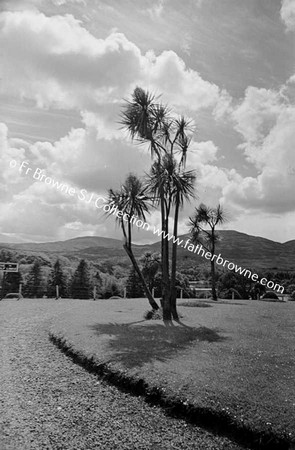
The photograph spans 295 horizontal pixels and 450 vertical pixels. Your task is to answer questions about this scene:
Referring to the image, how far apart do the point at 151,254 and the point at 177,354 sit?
106 ft

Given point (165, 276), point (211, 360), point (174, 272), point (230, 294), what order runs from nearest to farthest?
point (211, 360) < point (165, 276) < point (174, 272) < point (230, 294)

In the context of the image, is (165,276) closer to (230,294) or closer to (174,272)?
(174,272)

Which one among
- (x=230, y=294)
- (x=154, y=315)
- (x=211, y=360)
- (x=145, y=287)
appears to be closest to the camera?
(x=211, y=360)

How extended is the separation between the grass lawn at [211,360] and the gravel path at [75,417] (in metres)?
0.61

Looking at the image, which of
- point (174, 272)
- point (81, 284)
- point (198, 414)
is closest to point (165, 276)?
point (174, 272)

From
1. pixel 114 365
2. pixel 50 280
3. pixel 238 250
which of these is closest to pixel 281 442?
pixel 114 365

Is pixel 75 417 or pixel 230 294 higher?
pixel 230 294

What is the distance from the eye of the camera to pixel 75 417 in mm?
5965

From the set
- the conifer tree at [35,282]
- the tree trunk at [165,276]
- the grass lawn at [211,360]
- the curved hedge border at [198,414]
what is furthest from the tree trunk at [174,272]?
the conifer tree at [35,282]

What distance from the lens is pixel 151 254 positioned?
4169cm

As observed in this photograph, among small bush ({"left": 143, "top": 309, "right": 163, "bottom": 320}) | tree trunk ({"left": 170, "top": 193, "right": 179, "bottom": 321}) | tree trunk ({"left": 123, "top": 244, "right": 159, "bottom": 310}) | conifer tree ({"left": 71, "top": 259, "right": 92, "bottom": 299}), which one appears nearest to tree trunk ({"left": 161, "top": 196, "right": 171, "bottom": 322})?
tree trunk ({"left": 170, "top": 193, "right": 179, "bottom": 321})

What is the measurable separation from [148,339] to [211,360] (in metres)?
2.91

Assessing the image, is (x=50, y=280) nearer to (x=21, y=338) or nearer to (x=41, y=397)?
(x=21, y=338)

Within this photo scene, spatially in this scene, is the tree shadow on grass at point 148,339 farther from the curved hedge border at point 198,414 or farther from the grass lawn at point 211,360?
the curved hedge border at point 198,414
